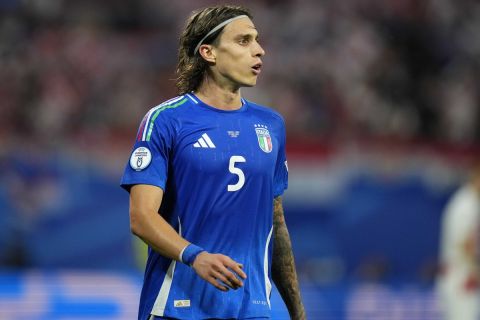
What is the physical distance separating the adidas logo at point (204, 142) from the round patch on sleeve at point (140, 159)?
0.20 meters

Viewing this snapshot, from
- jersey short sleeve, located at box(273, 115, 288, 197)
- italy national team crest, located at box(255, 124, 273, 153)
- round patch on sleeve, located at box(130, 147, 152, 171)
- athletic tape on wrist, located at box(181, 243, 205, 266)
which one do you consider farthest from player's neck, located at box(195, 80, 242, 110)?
athletic tape on wrist, located at box(181, 243, 205, 266)

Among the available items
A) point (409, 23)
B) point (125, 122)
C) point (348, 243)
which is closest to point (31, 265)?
point (125, 122)

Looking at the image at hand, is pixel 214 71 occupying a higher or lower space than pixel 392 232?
lower

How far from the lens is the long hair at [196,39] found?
441 centimetres

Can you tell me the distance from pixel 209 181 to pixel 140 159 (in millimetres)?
301

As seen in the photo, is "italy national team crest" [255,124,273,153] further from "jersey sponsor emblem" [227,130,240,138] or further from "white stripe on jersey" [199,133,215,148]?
"white stripe on jersey" [199,133,215,148]

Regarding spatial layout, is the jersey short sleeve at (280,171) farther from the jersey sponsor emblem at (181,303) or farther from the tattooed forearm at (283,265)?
the jersey sponsor emblem at (181,303)

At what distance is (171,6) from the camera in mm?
15625

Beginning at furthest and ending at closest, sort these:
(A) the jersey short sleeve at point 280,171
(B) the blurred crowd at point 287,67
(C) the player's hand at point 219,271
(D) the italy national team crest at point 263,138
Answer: (B) the blurred crowd at point 287,67, (A) the jersey short sleeve at point 280,171, (D) the italy national team crest at point 263,138, (C) the player's hand at point 219,271

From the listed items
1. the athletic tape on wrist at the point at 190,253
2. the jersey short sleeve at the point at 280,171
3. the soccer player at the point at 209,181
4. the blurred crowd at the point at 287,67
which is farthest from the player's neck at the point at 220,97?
the blurred crowd at the point at 287,67

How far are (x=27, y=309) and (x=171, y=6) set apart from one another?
7.10m

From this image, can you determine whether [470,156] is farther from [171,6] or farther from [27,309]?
[27,309]

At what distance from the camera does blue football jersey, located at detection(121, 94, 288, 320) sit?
413 centimetres

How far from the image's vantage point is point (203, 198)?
4176 millimetres
